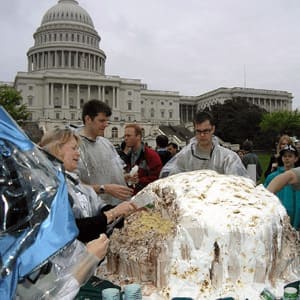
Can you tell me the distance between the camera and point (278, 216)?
8.34 ft

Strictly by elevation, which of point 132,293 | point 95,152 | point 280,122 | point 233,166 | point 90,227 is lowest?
point 132,293

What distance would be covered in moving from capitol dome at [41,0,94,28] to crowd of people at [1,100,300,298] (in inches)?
3470

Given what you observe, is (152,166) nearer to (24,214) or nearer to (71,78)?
(24,214)

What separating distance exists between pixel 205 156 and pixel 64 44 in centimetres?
8585

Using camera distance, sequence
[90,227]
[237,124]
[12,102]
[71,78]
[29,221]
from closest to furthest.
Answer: [29,221] < [90,227] < [12,102] < [237,124] < [71,78]

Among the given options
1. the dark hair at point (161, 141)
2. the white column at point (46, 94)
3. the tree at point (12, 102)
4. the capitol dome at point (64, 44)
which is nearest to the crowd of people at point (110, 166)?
the dark hair at point (161, 141)

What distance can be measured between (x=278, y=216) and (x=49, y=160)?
54.2 inches

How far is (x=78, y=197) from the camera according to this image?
2645 mm

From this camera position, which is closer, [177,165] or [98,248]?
[98,248]

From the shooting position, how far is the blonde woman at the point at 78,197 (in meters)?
2.51

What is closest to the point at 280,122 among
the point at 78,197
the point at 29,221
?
the point at 78,197

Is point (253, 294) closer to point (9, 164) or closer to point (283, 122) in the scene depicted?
point (9, 164)

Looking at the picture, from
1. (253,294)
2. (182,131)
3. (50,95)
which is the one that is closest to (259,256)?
(253,294)

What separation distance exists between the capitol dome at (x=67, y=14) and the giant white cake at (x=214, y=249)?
297ft
